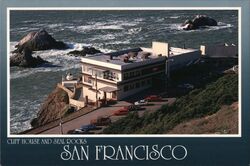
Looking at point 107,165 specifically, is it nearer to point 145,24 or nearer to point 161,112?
point 161,112

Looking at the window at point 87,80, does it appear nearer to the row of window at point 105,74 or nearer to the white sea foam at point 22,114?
the row of window at point 105,74

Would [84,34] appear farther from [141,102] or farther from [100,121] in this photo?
[100,121]

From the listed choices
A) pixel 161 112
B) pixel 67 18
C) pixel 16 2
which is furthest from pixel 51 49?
pixel 161 112

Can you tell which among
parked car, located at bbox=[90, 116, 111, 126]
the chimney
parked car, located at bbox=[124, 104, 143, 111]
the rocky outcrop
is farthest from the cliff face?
the rocky outcrop

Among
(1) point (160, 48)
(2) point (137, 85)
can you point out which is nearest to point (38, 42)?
(2) point (137, 85)

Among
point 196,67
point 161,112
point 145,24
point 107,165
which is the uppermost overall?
point 145,24
